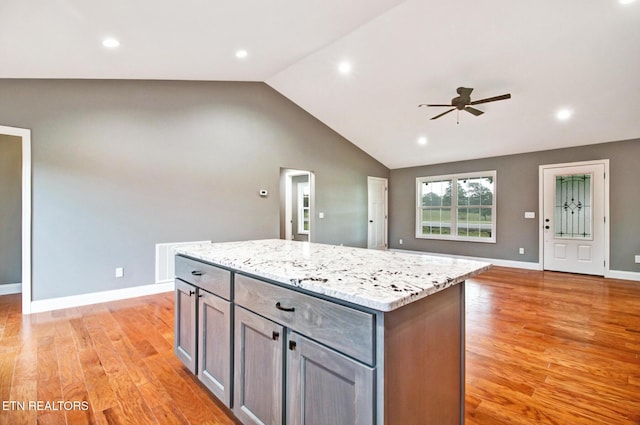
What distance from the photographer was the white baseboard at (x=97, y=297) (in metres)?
3.49

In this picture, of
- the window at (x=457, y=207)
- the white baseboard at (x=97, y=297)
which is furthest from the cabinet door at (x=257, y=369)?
the window at (x=457, y=207)

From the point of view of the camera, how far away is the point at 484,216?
6680 millimetres

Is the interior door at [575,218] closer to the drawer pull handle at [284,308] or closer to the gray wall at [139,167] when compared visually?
the gray wall at [139,167]

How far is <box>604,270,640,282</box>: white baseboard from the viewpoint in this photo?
4965 millimetres

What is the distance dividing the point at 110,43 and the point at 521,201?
7026 mm

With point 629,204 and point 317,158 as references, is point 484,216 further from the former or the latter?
point 317,158

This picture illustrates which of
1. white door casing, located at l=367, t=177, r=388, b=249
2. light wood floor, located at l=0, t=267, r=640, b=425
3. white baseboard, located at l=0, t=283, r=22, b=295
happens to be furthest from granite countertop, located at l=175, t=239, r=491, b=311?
white door casing, located at l=367, t=177, r=388, b=249

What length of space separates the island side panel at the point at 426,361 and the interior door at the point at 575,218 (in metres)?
5.70

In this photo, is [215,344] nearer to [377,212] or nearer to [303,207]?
[303,207]

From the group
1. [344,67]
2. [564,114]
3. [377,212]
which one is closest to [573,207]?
[564,114]

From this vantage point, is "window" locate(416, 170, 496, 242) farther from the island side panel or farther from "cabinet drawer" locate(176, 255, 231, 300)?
"cabinet drawer" locate(176, 255, 231, 300)

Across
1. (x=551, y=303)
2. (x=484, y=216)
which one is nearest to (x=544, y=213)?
(x=484, y=216)

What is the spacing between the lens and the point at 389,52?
13.7 feet

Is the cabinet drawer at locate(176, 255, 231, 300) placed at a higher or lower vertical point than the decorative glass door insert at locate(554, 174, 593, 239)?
lower
